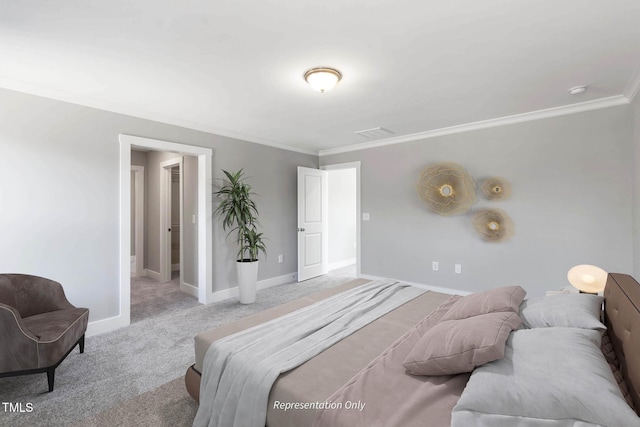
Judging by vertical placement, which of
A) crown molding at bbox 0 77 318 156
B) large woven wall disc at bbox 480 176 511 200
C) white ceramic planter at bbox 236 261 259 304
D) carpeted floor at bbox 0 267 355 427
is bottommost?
carpeted floor at bbox 0 267 355 427

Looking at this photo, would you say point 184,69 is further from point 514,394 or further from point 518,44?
point 514,394

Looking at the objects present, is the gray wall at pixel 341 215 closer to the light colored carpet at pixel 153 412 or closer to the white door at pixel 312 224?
Result: the white door at pixel 312 224

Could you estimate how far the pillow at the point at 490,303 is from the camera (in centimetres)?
157

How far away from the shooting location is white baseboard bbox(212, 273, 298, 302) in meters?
4.21

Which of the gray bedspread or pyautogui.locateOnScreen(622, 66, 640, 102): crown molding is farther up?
pyautogui.locateOnScreen(622, 66, 640, 102): crown molding

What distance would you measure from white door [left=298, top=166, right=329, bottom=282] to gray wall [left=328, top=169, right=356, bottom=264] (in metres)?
0.64

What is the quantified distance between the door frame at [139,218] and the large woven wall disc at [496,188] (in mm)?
5748

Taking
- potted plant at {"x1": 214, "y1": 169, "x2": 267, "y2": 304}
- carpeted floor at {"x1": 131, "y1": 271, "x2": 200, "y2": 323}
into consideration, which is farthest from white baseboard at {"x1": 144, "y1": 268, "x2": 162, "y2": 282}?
potted plant at {"x1": 214, "y1": 169, "x2": 267, "y2": 304}

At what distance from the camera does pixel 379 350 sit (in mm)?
1560

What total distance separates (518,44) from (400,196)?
110 inches

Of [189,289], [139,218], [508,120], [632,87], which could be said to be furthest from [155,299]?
[632,87]

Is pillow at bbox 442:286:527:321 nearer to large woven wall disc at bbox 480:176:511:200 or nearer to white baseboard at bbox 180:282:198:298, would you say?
large woven wall disc at bbox 480:176:511:200

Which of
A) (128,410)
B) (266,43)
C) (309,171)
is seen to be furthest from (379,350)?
(309,171)

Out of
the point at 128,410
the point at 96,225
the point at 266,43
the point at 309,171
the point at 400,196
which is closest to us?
the point at 128,410
